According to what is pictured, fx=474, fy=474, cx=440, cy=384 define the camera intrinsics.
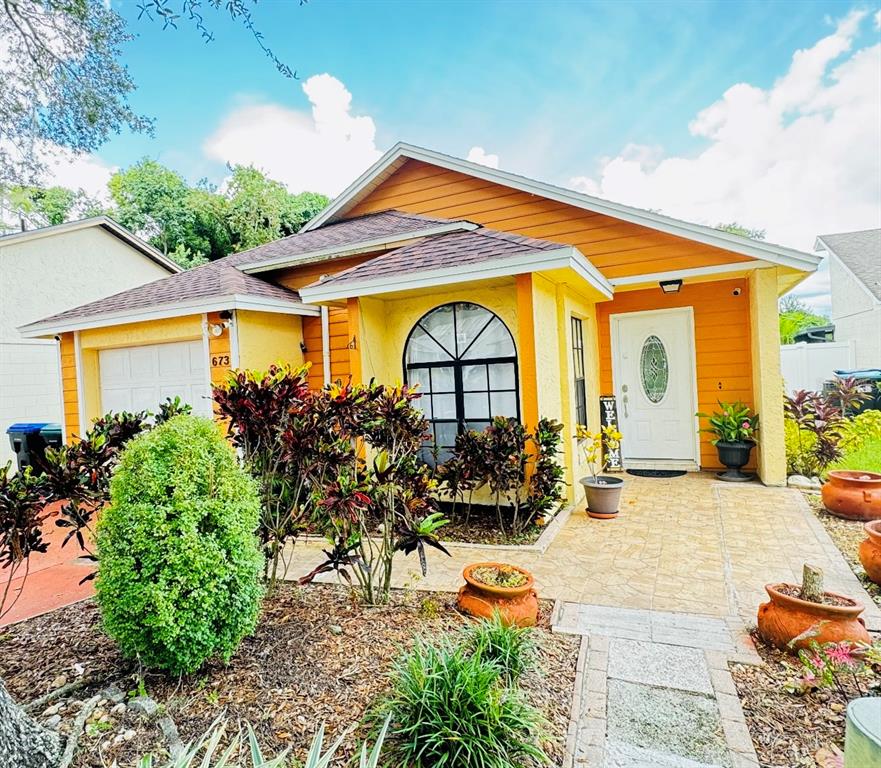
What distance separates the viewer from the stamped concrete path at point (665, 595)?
7.45 feet

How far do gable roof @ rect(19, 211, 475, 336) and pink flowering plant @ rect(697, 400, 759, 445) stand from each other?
502 cm

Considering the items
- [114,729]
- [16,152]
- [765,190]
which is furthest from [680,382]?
[765,190]

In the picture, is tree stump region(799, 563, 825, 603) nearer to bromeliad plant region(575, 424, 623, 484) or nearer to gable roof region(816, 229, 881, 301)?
bromeliad plant region(575, 424, 623, 484)

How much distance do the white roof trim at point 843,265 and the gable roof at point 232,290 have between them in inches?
638

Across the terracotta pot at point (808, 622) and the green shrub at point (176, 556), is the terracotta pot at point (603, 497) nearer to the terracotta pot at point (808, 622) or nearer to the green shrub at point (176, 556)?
the terracotta pot at point (808, 622)

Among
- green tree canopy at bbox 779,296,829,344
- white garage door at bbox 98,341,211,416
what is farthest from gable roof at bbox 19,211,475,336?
green tree canopy at bbox 779,296,829,344

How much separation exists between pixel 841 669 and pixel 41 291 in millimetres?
14896

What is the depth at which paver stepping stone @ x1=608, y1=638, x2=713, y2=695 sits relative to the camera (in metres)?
2.65

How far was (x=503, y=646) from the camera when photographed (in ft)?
8.81

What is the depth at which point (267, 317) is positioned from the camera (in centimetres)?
745

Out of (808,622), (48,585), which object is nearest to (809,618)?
(808,622)

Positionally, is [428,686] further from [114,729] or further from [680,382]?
[680,382]

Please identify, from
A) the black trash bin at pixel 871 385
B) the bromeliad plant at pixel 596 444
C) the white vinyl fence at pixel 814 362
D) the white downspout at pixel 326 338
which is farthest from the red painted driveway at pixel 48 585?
the white vinyl fence at pixel 814 362

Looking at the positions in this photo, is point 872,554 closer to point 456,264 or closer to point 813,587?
point 813,587
